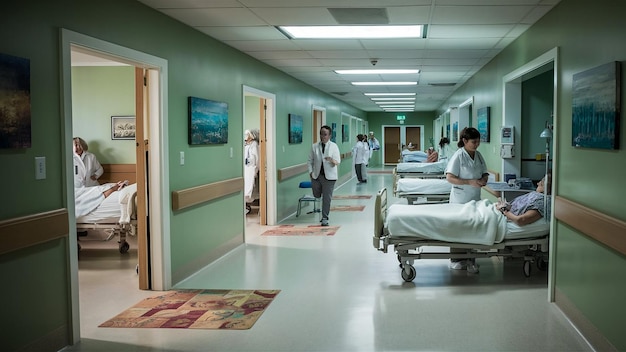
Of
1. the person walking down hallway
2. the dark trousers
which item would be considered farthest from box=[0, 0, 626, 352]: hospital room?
the person walking down hallway

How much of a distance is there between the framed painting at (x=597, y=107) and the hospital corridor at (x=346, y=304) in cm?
137

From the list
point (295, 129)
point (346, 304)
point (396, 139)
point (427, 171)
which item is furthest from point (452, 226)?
point (396, 139)

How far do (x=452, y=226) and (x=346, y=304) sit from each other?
52.2 inches

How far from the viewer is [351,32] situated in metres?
6.39

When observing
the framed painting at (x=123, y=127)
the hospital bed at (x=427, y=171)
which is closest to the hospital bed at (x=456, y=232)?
the framed painting at (x=123, y=127)

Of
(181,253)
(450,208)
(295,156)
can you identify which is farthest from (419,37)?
(295,156)

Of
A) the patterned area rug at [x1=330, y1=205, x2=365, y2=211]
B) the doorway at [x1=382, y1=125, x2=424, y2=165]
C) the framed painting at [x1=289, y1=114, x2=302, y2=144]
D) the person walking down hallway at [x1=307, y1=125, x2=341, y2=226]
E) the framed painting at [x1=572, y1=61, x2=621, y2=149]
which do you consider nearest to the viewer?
the framed painting at [x1=572, y1=61, x2=621, y2=149]

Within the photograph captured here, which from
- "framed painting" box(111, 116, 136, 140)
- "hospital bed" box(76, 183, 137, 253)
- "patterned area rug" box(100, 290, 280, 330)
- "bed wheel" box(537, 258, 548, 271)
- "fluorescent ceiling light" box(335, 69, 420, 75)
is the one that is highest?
"fluorescent ceiling light" box(335, 69, 420, 75)

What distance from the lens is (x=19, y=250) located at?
3457 millimetres

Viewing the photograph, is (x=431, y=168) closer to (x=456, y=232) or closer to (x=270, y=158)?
(x=270, y=158)

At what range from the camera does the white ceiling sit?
4.99 meters

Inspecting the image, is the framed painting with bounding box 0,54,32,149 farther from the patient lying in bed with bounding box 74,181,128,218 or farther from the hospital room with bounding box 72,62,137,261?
the hospital room with bounding box 72,62,137,261

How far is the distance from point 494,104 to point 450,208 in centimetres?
293

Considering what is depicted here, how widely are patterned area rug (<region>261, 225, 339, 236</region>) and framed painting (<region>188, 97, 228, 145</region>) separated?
2.18 m
